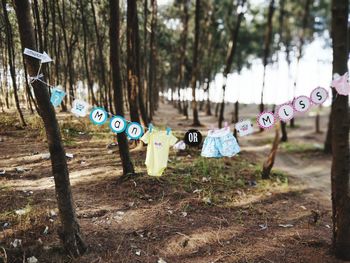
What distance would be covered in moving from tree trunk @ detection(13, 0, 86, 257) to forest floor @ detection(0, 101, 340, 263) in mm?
279

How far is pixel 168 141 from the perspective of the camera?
6.70m

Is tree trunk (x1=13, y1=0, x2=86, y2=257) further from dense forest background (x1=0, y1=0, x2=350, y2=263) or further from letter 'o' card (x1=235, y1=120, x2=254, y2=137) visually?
letter 'o' card (x1=235, y1=120, x2=254, y2=137)

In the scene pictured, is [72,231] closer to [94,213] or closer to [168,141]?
[94,213]

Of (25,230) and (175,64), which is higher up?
(175,64)

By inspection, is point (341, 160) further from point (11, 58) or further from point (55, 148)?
point (11, 58)

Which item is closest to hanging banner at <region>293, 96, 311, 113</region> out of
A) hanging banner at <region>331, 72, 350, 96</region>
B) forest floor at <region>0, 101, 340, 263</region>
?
hanging banner at <region>331, 72, 350, 96</region>

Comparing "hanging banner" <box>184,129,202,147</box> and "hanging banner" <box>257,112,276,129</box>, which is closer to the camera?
"hanging banner" <box>257,112,276,129</box>

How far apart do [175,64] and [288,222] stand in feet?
99.4

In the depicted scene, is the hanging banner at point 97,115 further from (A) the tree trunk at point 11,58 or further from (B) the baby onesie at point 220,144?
(A) the tree trunk at point 11,58

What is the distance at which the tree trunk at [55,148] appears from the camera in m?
4.66

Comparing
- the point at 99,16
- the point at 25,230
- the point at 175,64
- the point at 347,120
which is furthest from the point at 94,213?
the point at 175,64

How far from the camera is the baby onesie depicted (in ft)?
22.6

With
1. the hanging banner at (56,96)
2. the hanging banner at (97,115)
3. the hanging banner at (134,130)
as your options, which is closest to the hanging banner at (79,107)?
the hanging banner at (97,115)

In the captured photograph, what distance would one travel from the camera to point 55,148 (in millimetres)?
5016
